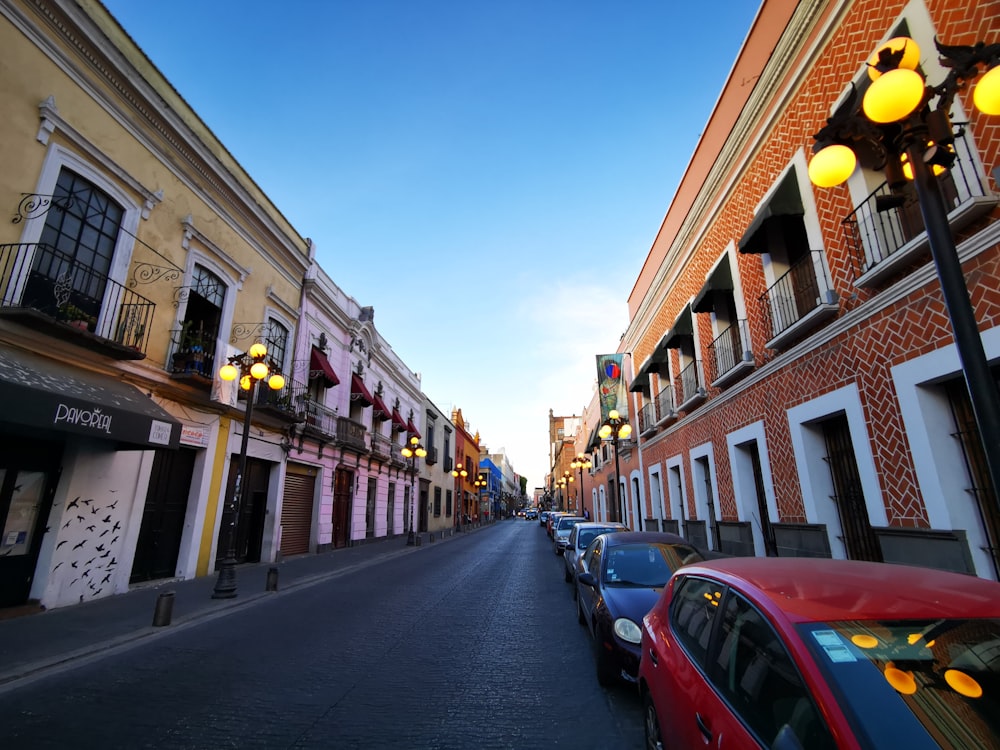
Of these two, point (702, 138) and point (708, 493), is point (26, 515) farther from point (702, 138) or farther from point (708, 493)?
point (702, 138)

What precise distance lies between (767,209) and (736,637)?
8.13 metres

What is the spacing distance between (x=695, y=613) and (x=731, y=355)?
975cm

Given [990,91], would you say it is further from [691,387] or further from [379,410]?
[379,410]

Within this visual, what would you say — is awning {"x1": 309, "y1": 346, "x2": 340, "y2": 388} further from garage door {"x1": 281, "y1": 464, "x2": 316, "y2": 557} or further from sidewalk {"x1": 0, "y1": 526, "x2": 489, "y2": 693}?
sidewalk {"x1": 0, "y1": 526, "x2": 489, "y2": 693}

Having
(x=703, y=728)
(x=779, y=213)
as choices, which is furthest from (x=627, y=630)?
(x=779, y=213)

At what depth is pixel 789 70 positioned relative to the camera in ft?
28.1

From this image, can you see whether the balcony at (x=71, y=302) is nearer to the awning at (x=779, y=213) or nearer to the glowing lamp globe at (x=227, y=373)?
the glowing lamp globe at (x=227, y=373)

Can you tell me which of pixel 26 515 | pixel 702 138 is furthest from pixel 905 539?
pixel 26 515

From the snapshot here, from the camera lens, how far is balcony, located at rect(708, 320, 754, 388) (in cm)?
1038

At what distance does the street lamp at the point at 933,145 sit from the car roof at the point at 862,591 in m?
1.00

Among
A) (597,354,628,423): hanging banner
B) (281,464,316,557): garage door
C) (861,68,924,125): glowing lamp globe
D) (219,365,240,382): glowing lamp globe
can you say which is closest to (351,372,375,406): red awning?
(281,464,316,557): garage door

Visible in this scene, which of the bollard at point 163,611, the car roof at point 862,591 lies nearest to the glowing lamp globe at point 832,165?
the car roof at point 862,591

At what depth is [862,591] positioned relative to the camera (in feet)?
7.59

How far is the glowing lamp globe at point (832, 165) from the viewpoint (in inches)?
156
